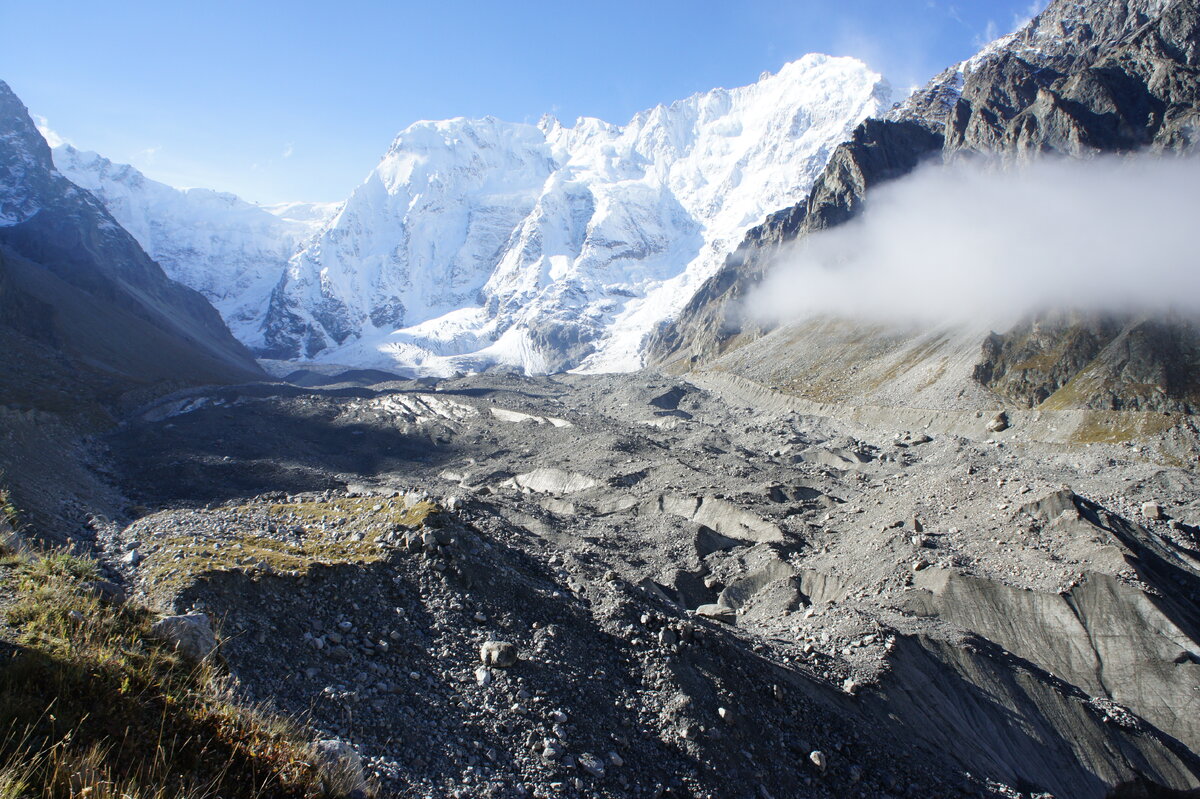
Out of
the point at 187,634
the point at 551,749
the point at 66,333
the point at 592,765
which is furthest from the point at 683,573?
A: the point at 66,333

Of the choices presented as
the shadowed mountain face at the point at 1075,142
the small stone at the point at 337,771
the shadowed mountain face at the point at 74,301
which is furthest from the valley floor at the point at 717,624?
the shadowed mountain face at the point at 74,301

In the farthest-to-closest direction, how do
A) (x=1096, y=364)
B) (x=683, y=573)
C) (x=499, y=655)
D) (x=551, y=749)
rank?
(x=1096, y=364) < (x=683, y=573) < (x=499, y=655) < (x=551, y=749)

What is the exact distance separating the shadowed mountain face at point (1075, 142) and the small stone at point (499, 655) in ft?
262

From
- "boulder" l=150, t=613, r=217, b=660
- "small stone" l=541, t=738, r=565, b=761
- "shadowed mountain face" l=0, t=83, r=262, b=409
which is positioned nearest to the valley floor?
"small stone" l=541, t=738, r=565, b=761

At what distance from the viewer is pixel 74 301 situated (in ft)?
413

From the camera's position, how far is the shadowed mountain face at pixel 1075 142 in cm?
7538

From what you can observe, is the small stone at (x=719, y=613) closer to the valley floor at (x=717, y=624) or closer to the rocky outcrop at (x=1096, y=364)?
the valley floor at (x=717, y=624)

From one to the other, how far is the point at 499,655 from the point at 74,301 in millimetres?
151220

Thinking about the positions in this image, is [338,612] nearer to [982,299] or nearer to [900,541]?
[900,541]

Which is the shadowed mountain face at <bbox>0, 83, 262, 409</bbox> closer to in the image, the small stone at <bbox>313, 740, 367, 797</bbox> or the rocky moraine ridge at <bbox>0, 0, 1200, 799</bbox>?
the rocky moraine ridge at <bbox>0, 0, 1200, 799</bbox>

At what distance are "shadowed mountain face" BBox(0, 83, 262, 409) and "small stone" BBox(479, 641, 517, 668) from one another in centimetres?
7948

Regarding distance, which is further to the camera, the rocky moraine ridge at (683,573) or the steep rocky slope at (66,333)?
the steep rocky slope at (66,333)

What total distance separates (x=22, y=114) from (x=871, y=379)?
237m

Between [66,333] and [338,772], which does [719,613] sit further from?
→ [66,333]
